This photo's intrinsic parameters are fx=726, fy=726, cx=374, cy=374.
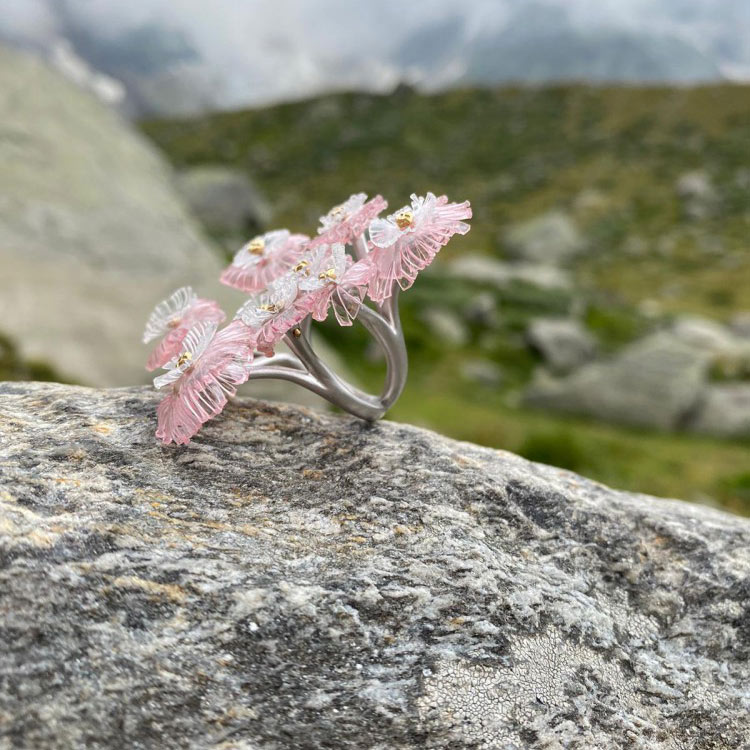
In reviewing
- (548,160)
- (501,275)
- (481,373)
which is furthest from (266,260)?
(548,160)

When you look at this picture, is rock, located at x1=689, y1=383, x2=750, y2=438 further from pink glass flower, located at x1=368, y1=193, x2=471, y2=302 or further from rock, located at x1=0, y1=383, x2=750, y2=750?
pink glass flower, located at x1=368, y1=193, x2=471, y2=302

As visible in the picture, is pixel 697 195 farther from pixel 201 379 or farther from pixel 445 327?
pixel 201 379

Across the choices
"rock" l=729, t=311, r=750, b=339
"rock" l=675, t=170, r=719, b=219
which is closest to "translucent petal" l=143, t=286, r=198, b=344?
"rock" l=729, t=311, r=750, b=339

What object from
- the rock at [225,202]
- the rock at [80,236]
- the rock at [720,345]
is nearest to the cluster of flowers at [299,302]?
the rock at [80,236]

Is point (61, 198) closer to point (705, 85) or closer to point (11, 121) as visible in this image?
point (11, 121)

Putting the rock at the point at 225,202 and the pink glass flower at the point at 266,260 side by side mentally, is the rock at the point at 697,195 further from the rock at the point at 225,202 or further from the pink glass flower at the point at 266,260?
the pink glass flower at the point at 266,260
